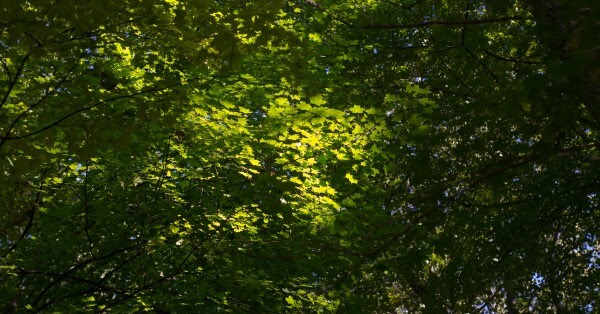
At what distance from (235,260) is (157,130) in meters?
2.51

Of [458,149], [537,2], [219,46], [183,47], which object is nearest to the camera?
[458,149]

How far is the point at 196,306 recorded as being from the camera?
25.3 feet

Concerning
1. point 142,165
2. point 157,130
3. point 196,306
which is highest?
point 157,130

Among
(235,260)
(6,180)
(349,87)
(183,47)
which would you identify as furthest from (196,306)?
(349,87)

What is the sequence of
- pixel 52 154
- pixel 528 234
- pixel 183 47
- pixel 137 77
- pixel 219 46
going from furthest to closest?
1. pixel 137 77
2. pixel 52 154
3. pixel 183 47
4. pixel 219 46
5. pixel 528 234

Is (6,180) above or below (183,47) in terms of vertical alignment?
below

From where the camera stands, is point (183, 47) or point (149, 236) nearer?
point (183, 47)

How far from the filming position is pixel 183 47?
5.87 m

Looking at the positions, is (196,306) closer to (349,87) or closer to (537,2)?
(349,87)

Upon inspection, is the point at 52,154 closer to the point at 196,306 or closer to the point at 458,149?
the point at 196,306

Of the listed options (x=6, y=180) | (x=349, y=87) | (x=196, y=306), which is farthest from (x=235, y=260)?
(x=349, y=87)

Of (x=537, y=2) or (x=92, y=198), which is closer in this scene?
(x=537, y=2)

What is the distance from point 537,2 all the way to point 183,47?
12.1 feet

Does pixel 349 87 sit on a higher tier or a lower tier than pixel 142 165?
higher
